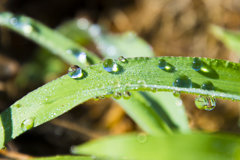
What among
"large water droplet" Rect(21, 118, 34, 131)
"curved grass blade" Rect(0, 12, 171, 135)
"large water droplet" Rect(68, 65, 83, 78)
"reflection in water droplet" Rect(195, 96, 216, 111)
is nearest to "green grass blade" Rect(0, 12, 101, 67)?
"curved grass blade" Rect(0, 12, 171, 135)

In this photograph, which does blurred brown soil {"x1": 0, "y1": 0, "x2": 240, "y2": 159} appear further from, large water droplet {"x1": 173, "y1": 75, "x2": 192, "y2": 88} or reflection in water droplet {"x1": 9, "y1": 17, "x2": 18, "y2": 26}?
large water droplet {"x1": 173, "y1": 75, "x2": 192, "y2": 88}

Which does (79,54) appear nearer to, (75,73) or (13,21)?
(75,73)

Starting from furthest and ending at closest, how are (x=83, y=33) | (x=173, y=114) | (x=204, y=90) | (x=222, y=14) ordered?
(x=222, y=14) → (x=83, y=33) → (x=173, y=114) → (x=204, y=90)

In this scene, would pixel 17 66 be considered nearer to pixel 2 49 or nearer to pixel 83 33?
pixel 2 49

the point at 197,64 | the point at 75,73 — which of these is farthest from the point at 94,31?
the point at 197,64

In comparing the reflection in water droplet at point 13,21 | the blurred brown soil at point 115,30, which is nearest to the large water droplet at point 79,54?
the reflection in water droplet at point 13,21


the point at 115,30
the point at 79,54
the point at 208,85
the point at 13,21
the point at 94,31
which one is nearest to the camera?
the point at 208,85

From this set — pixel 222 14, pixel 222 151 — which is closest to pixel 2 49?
pixel 222 151
